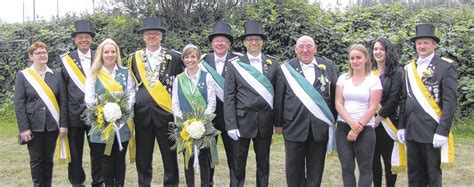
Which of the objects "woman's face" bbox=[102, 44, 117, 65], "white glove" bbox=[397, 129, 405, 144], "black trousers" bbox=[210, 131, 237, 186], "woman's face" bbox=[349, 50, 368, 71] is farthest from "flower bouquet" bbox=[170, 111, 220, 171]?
"white glove" bbox=[397, 129, 405, 144]

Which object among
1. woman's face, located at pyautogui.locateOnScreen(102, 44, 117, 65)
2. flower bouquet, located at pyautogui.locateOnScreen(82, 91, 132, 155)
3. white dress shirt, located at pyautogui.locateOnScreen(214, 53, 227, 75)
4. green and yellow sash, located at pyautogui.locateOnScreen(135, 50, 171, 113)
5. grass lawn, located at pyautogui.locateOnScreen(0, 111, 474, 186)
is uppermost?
woman's face, located at pyautogui.locateOnScreen(102, 44, 117, 65)

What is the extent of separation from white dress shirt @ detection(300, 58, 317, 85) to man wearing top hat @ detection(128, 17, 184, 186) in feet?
4.30

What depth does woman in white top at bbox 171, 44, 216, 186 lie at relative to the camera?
480 cm

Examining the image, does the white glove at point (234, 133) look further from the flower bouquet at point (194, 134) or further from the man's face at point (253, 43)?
the man's face at point (253, 43)

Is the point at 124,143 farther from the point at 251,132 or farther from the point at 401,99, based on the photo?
the point at 401,99

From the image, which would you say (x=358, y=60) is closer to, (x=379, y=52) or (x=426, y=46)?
(x=379, y=52)

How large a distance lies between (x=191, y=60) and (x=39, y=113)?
5.10 ft

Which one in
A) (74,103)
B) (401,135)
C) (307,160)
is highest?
(74,103)

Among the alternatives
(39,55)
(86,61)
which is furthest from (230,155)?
(39,55)

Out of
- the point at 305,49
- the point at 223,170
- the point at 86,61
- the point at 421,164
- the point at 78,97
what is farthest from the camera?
the point at 223,170

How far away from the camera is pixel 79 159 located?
5.15 m

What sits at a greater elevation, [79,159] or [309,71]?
[309,71]

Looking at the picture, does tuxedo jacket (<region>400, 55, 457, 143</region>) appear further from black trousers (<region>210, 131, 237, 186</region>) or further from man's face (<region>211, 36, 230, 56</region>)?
man's face (<region>211, 36, 230, 56</region>)

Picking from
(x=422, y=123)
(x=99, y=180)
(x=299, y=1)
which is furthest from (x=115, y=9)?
(x=422, y=123)
